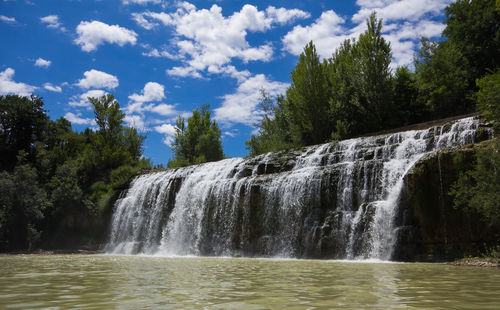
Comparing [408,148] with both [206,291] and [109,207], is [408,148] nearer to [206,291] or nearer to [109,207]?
[206,291]

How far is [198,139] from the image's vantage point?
170ft

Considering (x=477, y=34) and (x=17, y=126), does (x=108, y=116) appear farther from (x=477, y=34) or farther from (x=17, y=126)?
(x=477, y=34)

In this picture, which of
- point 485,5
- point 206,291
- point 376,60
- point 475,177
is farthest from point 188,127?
point 206,291

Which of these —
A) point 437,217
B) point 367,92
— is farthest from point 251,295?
point 367,92

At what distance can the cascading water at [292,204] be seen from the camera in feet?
46.5

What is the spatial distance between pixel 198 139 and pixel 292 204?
36426mm

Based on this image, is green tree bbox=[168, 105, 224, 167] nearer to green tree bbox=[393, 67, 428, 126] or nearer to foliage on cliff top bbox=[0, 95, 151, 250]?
foliage on cliff top bbox=[0, 95, 151, 250]

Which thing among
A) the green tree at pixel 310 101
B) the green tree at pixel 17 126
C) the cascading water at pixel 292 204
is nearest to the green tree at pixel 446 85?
the green tree at pixel 310 101

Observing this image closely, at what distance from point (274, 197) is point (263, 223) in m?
1.37

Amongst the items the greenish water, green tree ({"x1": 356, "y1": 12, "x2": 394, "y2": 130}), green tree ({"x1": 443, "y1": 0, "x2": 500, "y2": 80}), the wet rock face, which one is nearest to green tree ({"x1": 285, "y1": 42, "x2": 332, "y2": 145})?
green tree ({"x1": 356, "y1": 12, "x2": 394, "y2": 130})

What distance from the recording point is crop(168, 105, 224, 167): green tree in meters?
50.0

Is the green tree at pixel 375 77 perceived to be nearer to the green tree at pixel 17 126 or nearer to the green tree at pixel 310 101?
the green tree at pixel 310 101

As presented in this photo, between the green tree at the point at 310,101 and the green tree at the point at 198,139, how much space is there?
19.7m

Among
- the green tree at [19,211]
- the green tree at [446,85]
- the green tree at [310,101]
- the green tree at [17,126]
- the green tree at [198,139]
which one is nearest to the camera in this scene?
the green tree at [19,211]
